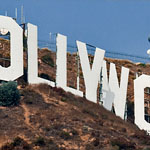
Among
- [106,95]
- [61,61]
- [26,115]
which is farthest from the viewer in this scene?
[106,95]

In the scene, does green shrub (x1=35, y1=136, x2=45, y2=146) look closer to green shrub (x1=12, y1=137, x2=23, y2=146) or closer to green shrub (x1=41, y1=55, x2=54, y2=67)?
green shrub (x1=12, y1=137, x2=23, y2=146)

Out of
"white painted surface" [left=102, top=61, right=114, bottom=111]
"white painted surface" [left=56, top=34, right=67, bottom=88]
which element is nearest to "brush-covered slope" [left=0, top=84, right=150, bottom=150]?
"white painted surface" [left=56, top=34, right=67, bottom=88]

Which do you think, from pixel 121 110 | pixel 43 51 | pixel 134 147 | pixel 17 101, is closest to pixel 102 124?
pixel 134 147

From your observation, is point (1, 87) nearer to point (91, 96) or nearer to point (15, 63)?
point (15, 63)

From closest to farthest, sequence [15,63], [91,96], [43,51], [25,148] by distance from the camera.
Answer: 1. [25,148]
2. [15,63]
3. [91,96]
4. [43,51]

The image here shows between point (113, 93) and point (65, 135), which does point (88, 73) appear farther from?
point (65, 135)

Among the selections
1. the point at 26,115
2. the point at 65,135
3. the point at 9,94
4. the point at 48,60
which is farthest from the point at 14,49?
the point at 48,60
